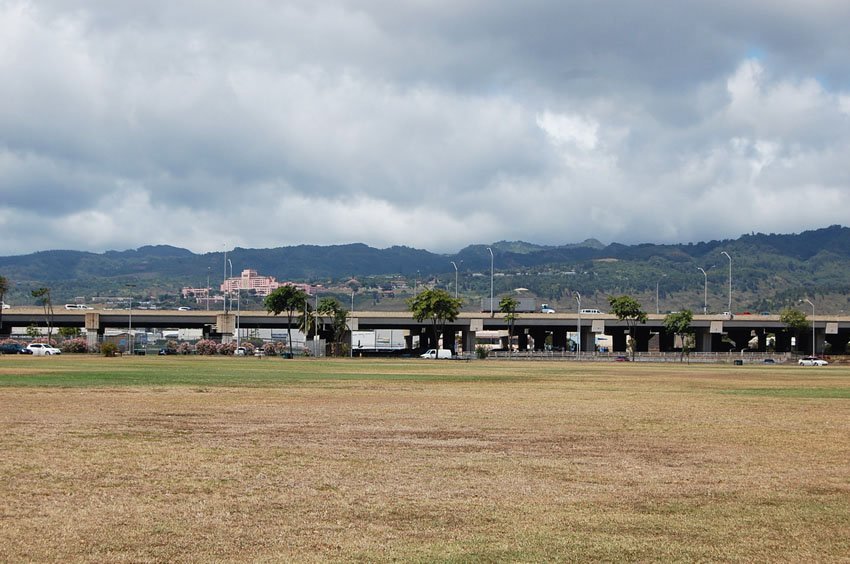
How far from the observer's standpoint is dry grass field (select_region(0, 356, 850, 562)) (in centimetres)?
1466

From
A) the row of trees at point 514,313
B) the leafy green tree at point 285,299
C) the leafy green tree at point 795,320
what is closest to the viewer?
the leafy green tree at point 285,299

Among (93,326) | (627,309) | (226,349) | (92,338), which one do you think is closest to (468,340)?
(627,309)

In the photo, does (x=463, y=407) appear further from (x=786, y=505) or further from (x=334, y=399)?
(x=786, y=505)

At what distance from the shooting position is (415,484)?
19.8 metres

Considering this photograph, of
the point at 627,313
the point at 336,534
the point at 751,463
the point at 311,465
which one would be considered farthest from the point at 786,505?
the point at 627,313

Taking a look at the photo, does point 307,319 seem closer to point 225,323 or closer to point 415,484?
point 225,323

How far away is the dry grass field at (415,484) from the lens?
1466 cm

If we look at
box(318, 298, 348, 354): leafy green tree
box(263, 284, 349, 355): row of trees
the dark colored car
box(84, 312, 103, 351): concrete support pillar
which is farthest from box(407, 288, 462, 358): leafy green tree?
the dark colored car

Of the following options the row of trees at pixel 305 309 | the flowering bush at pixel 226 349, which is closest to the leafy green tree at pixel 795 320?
the row of trees at pixel 305 309

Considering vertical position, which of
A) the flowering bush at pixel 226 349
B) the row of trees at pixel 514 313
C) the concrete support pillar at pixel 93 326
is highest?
the row of trees at pixel 514 313

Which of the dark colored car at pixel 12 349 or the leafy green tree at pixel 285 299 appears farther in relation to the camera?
the leafy green tree at pixel 285 299

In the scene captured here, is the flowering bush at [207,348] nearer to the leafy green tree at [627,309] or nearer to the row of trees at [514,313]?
the row of trees at [514,313]

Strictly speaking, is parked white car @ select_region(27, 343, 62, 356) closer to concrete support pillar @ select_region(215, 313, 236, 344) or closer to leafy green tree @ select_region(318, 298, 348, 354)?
concrete support pillar @ select_region(215, 313, 236, 344)

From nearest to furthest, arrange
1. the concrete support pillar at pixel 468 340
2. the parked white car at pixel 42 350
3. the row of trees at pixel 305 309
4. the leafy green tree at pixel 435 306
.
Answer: the parked white car at pixel 42 350 < the row of trees at pixel 305 309 < the leafy green tree at pixel 435 306 < the concrete support pillar at pixel 468 340
